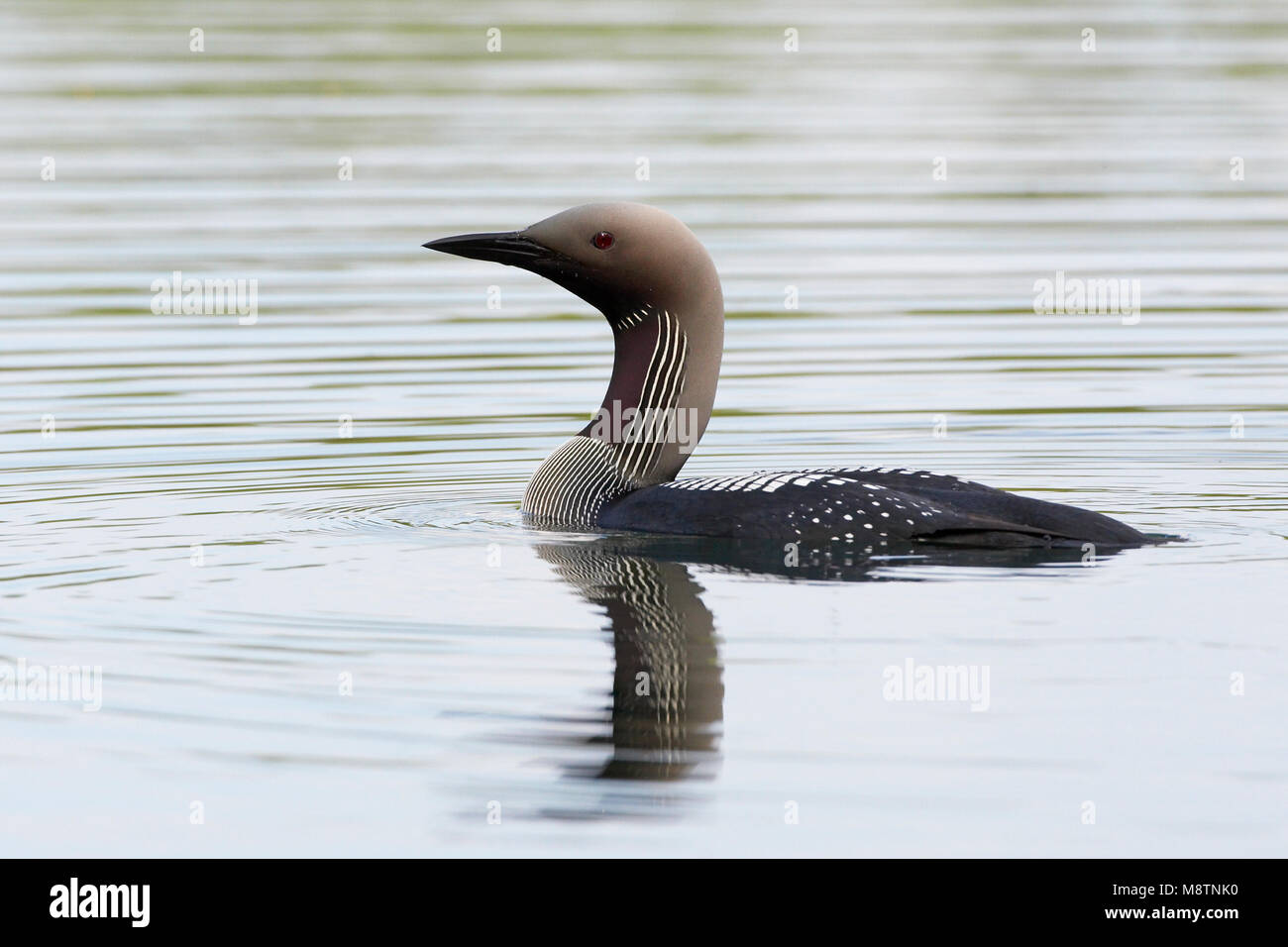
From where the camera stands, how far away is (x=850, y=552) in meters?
6.80

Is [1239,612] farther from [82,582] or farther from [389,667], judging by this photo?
[82,582]

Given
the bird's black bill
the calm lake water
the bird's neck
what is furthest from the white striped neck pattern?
the bird's black bill

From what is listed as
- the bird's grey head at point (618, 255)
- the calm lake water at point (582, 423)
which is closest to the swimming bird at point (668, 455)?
the bird's grey head at point (618, 255)

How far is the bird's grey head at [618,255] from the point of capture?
7336mm

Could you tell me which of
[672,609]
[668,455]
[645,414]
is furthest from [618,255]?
[672,609]

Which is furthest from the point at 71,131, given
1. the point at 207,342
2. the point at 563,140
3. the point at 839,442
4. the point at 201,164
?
the point at 839,442

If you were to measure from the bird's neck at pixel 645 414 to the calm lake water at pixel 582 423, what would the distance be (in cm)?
24

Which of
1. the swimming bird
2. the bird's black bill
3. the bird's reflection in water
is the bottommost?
the bird's reflection in water

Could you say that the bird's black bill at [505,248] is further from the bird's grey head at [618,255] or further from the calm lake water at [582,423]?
the calm lake water at [582,423]

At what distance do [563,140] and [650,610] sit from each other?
11.1 m

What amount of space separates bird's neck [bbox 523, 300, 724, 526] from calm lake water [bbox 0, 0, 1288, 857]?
0.24 metres

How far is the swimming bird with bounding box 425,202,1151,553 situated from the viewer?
6.82 m

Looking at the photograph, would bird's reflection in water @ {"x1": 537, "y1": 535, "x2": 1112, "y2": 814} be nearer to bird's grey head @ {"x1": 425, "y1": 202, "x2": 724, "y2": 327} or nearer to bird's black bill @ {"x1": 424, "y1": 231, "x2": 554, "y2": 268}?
bird's grey head @ {"x1": 425, "y1": 202, "x2": 724, "y2": 327}

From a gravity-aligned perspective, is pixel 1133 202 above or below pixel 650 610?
above
